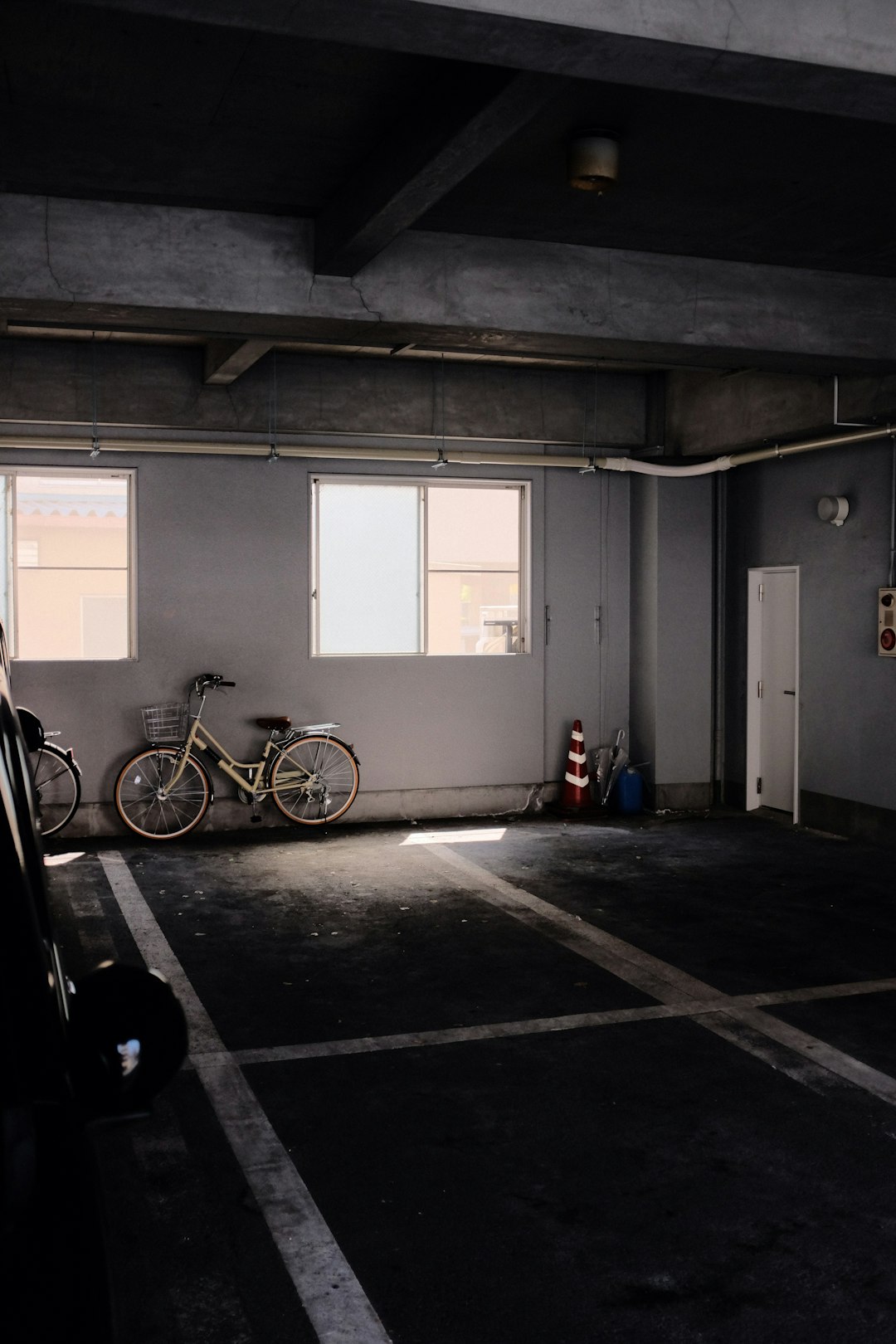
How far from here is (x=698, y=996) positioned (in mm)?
5340

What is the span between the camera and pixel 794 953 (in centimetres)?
605

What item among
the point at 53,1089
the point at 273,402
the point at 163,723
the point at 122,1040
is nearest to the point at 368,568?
the point at 273,402

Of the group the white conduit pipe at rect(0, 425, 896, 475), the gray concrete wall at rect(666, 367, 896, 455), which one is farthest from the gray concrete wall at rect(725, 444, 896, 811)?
the gray concrete wall at rect(666, 367, 896, 455)

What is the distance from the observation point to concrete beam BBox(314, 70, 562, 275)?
4.00 meters

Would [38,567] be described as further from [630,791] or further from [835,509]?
[835,509]

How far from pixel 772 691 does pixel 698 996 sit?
17.8 ft

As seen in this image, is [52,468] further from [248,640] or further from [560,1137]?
[560,1137]

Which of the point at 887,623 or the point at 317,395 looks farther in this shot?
the point at 317,395

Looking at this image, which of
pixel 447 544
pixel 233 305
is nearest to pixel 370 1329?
pixel 233 305

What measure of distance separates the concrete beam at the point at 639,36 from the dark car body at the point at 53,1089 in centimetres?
267

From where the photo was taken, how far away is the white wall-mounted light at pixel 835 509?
916 cm

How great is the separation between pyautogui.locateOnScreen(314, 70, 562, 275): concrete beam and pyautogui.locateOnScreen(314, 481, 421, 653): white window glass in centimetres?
416

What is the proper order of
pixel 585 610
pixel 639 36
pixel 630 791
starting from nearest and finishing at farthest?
pixel 639 36
pixel 630 791
pixel 585 610

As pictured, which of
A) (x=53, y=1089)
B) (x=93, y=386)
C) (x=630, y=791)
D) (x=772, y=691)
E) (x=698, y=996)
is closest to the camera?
(x=53, y=1089)
